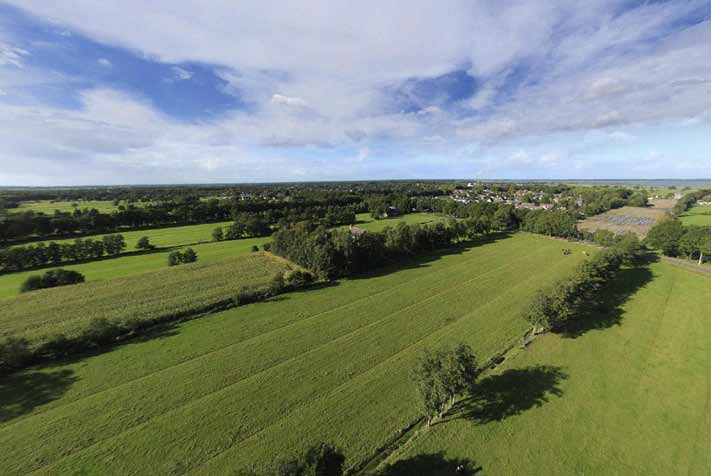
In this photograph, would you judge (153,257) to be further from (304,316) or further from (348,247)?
(304,316)

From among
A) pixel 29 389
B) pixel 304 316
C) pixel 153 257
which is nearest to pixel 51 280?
pixel 153 257

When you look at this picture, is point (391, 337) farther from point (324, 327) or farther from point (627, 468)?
point (627, 468)

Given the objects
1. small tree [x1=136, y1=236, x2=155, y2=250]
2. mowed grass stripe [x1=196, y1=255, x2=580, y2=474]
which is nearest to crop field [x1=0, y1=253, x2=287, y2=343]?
mowed grass stripe [x1=196, y1=255, x2=580, y2=474]

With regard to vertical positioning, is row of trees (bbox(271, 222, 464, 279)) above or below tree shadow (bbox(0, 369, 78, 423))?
above

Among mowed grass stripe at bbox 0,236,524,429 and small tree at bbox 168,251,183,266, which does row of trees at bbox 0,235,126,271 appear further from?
mowed grass stripe at bbox 0,236,524,429

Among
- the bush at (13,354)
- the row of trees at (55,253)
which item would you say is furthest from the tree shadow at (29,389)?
the row of trees at (55,253)

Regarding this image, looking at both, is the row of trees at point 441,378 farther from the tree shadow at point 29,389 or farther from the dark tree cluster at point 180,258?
the dark tree cluster at point 180,258
